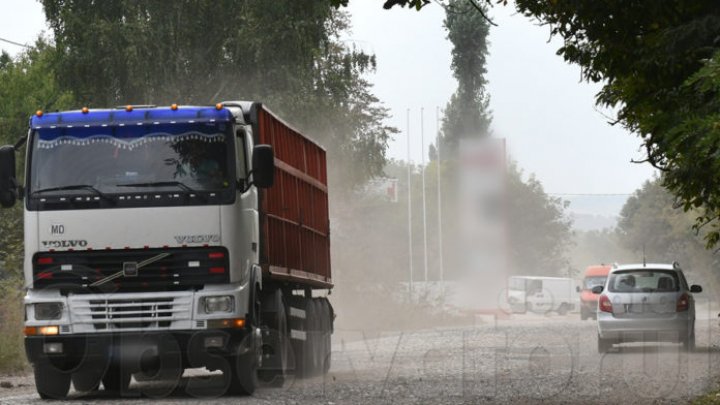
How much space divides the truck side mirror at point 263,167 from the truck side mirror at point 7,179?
9.02ft

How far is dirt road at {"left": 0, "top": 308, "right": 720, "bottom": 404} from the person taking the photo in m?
16.1

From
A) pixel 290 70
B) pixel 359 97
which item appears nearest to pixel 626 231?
pixel 359 97

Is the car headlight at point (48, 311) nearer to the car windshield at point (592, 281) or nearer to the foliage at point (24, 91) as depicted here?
the foliage at point (24, 91)

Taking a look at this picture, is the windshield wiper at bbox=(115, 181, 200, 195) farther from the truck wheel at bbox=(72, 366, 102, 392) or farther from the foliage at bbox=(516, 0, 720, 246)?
the foliage at bbox=(516, 0, 720, 246)

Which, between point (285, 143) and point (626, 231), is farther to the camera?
point (626, 231)

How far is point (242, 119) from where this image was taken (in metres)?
16.4

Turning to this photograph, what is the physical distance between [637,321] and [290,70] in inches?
657

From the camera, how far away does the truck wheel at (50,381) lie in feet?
52.6


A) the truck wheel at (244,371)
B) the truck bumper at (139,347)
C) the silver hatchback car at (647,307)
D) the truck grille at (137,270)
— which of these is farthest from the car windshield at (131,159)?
the silver hatchback car at (647,307)

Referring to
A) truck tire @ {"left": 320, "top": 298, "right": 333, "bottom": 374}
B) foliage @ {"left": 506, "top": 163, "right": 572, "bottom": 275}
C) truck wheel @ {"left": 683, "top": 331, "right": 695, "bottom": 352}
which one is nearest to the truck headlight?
truck tire @ {"left": 320, "top": 298, "right": 333, "bottom": 374}

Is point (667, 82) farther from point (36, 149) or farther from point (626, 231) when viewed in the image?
point (626, 231)

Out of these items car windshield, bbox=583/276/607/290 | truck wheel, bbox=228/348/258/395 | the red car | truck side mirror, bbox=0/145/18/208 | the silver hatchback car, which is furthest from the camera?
the red car

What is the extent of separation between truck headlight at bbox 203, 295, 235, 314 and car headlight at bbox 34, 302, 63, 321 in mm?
1662

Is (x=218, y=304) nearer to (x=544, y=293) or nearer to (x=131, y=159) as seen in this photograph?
(x=131, y=159)
